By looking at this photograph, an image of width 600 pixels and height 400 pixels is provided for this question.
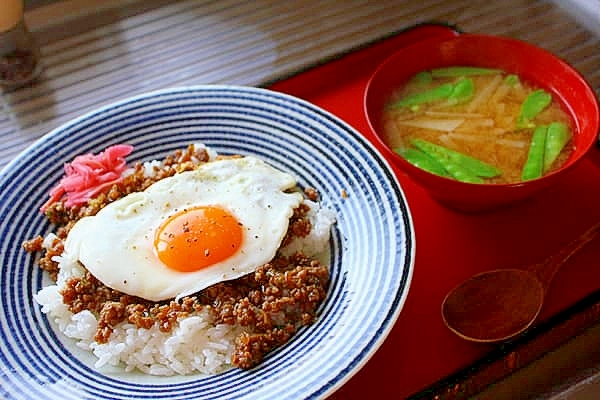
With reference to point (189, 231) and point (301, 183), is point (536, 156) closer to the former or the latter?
point (301, 183)

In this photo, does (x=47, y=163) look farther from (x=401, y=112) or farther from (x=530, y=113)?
(x=530, y=113)

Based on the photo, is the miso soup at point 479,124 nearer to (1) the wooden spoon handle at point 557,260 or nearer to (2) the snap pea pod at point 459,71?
(2) the snap pea pod at point 459,71

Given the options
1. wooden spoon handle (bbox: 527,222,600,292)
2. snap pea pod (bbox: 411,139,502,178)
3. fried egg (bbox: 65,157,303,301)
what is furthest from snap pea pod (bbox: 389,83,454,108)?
wooden spoon handle (bbox: 527,222,600,292)

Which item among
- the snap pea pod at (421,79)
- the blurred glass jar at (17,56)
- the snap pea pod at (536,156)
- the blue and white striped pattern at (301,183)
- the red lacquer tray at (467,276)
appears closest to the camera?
the blue and white striped pattern at (301,183)

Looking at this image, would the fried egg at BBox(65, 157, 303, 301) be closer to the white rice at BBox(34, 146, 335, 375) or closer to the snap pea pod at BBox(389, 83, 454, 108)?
the white rice at BBox(34, 146, 335, 375)

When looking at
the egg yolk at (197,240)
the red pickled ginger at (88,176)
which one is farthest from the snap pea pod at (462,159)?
the red pickled ginger at (88,176)

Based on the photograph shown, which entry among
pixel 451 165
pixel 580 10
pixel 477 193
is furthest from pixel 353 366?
pixel 580 10
